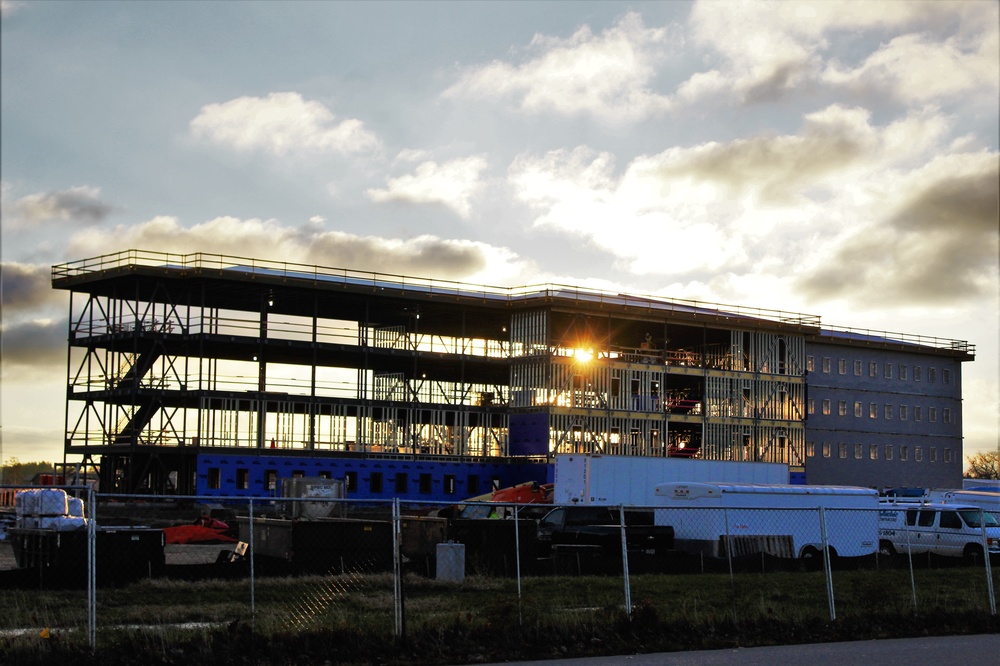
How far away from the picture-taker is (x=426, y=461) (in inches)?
2771

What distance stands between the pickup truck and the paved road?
15.7 m

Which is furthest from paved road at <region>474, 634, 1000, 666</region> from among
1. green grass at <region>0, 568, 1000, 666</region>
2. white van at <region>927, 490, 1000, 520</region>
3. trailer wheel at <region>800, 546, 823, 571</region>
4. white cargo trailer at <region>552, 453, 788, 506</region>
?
white van at <region>927, 490, 1000, 520</region>

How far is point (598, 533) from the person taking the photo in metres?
33.1

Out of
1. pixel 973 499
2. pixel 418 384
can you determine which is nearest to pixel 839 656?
pixel 973 499

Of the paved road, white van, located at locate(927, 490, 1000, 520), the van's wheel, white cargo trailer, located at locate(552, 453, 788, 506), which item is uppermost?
white cargo trailer, located at locate(552, 453, 788, 506)

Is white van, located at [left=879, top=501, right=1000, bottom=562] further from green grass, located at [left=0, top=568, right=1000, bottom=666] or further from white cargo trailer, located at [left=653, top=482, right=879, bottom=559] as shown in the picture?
green grass, located at [left=0, top=568, right=1000, bottom=666]

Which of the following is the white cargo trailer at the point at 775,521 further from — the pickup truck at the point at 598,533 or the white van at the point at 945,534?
the white van at the point at 945,534

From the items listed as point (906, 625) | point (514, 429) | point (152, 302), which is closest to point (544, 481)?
point (514, 429)

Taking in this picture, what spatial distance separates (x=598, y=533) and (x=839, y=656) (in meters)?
17.7

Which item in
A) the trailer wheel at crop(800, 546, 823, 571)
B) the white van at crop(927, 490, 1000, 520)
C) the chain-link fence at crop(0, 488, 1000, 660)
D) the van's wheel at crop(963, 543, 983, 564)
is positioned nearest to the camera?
the chain-link fence at crop(0, 488, 1000, 660)

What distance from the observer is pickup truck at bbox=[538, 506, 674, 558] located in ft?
108

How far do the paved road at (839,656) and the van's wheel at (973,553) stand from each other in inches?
726

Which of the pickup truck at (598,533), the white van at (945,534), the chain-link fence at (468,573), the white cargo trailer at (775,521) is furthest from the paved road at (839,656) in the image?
the white van at (945,534)

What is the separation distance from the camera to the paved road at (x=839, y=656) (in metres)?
14.9
